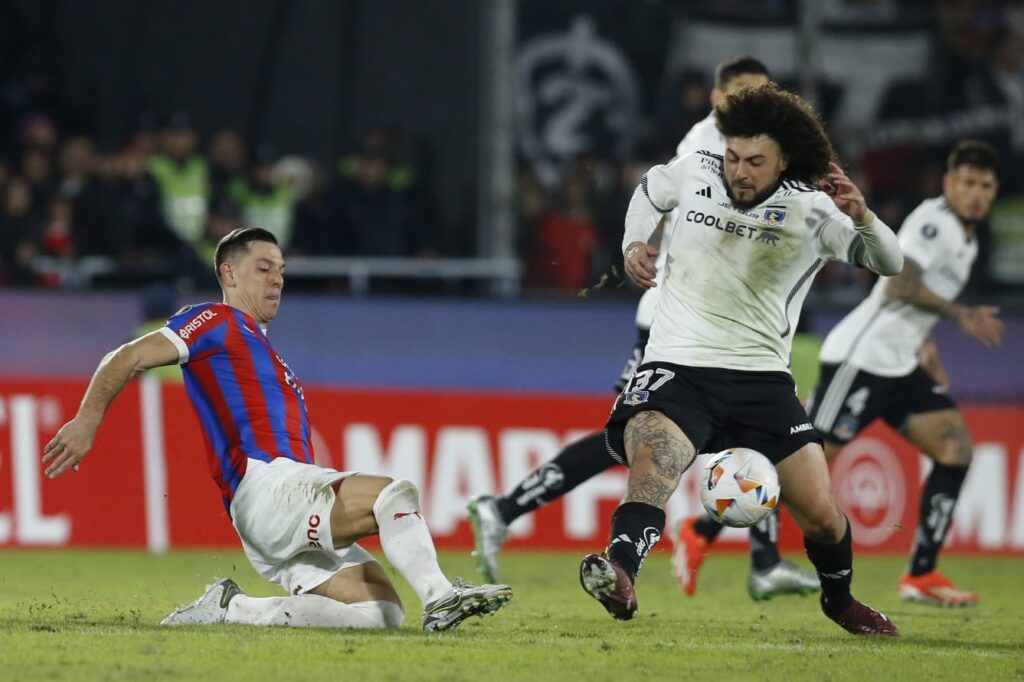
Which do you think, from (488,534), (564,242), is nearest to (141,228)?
(564,242)

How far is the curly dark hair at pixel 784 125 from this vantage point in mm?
Answer: 6910

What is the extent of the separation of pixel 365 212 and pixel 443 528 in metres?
3.64

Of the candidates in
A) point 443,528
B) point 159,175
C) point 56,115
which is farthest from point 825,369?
point 56,115

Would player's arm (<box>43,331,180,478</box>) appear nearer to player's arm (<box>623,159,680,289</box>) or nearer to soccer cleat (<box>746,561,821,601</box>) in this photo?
player's arm (<box>623,159,680,289</box>)

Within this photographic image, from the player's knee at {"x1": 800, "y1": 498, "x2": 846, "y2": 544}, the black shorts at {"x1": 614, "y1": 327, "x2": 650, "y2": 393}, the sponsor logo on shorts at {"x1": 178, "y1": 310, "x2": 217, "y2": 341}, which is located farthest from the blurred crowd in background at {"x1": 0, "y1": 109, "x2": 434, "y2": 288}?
the player's knee at {"x1": 800, "y1": 498, "x2": 846, "y2": 544}

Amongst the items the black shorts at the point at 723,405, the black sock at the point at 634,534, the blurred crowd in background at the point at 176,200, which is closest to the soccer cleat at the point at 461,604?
the black sock at the point at 634,534

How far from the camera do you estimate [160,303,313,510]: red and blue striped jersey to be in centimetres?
698

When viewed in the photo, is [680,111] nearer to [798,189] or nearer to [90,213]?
[90,213]

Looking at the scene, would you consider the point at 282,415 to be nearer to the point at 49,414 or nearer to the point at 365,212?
the point at 49,414

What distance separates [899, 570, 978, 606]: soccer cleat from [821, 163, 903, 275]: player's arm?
9.31 ft

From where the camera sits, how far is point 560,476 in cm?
879

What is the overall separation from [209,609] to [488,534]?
2.15 meters

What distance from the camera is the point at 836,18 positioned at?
16672 millimetres

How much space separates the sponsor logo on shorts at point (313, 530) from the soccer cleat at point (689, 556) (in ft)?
9.86
